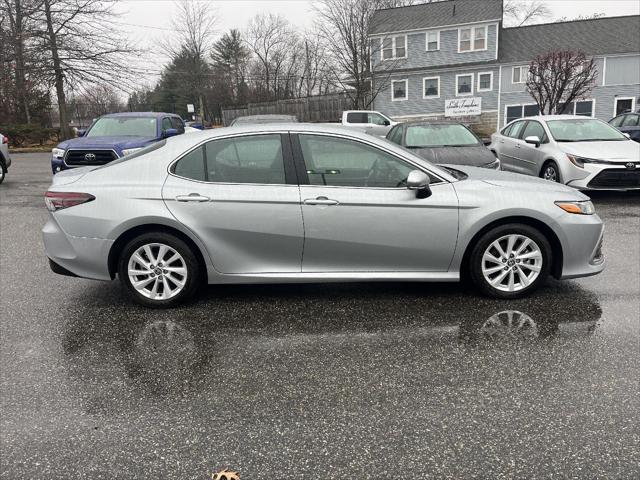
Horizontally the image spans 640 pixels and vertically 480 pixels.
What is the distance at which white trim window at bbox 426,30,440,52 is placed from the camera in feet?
119

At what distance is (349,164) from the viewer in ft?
15.3

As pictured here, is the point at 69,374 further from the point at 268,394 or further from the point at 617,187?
the point at 617,187

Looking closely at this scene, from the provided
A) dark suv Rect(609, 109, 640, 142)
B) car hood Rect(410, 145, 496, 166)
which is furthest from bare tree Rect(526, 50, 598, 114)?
car hood Rect(410, 145, 496, 166)

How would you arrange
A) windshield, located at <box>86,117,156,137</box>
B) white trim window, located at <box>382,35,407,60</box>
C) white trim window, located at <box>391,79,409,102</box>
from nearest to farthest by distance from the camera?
windshield, located at <box>86,117,156,137</box> < white trim window, located at <box>382,35,407,60</box> < white trim window, located at <box>391,79,409,102</box>

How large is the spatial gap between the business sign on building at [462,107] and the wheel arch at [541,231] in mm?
33052

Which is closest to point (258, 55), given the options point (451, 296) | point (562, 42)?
point (562, 42)

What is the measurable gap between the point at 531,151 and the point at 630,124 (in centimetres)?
667

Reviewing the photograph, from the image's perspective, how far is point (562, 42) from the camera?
35.4 metres

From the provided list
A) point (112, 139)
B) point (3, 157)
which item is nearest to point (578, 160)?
point (112, 139)

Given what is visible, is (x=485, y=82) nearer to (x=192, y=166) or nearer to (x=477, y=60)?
(x=477, y=60)

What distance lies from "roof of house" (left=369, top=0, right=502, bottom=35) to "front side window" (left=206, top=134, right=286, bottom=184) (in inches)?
1362

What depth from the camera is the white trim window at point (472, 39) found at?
35500 millimetres

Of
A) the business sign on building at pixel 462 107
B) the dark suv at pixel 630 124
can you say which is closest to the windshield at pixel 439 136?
the dark suv at pixel 630 124

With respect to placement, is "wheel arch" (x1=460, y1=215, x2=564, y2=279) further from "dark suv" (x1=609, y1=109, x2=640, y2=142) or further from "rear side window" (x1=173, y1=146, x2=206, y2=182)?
"dark suv" (x1=609, y1=109, x2=640, y2=142)
